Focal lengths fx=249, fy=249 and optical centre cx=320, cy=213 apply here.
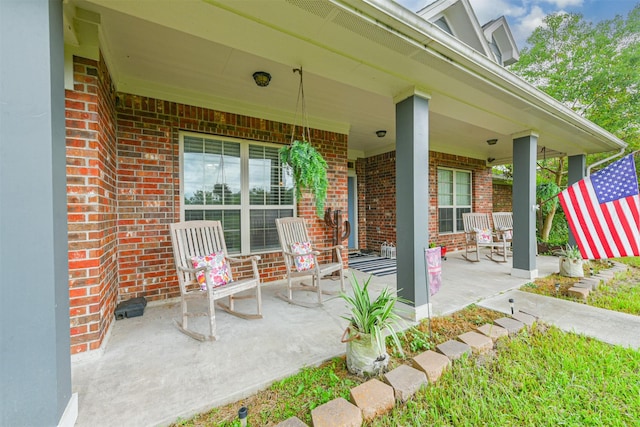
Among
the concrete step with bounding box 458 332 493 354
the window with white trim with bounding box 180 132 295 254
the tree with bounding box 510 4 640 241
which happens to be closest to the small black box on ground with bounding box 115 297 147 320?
the window with white trim with bounding box 180 132 295 254

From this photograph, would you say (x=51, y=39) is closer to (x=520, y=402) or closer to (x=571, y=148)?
(x=520, y=402)

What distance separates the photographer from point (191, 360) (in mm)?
1930

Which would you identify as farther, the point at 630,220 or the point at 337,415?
the point at 630,220

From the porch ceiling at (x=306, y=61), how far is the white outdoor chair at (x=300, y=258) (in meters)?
1.76

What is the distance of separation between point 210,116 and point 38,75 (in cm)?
232

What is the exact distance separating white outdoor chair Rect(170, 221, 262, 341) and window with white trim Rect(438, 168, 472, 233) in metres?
5.52

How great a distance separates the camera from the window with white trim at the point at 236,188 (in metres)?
3.37

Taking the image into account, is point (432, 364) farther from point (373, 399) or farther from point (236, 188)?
point (236, 188)

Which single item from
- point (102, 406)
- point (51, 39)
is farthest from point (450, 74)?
point (102, 406)

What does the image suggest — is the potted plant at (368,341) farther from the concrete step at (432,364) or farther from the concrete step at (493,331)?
the concrete step at (493,331)

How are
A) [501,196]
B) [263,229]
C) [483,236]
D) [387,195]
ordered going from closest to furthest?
[263,229]
[483,236]
[387,195]
[501,196]

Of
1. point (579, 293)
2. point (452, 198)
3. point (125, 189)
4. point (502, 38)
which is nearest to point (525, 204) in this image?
point (579, 293)

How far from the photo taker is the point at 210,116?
3387 millimetres

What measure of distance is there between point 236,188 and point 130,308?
6.17 feet
